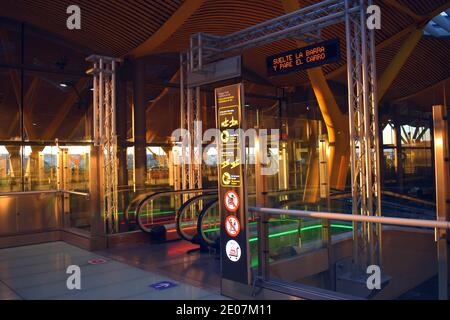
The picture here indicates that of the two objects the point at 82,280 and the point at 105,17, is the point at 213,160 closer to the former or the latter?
the point at 105,17

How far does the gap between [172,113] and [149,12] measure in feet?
16.7

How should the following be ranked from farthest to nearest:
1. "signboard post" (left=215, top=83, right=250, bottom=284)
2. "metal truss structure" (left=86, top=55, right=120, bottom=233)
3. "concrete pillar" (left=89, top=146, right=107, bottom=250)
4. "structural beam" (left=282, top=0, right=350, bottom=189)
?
"structural beam" (left=282, top=0, right=350, bottom=189) → "metal truss structure" (left=86, top=55, right=120, bottom=233) → "concrete pillar" (left=89, top=146, right=107, bottom=250) → "signboard post" (left=215, top=83, right=250, bottom=284)

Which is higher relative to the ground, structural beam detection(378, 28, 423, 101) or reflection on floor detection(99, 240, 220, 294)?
structural beam detection(378, 28, 423, 101)

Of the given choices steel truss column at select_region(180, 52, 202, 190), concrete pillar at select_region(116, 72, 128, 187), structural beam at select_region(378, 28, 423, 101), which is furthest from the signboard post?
structural beam at select_region(378, 28, 423, 101)

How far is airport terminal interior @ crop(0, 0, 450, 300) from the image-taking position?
4.61 m

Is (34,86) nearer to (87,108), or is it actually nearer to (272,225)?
(87,108)

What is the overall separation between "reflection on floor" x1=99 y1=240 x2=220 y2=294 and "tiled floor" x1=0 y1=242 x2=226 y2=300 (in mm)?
185

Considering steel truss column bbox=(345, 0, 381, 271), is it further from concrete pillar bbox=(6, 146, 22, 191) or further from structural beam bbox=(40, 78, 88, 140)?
concrete pillar bbox=(6, 146, 22, 191)

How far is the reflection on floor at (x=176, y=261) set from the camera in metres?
5.56

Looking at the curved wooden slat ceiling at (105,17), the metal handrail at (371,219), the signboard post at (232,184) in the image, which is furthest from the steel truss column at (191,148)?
the metal handrail at (371,219)

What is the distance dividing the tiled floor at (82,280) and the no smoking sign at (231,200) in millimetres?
992

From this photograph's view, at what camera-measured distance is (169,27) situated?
1016 centimetres

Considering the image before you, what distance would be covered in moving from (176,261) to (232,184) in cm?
255

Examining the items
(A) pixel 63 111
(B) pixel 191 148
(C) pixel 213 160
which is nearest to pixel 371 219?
(B) pixel 191 148
